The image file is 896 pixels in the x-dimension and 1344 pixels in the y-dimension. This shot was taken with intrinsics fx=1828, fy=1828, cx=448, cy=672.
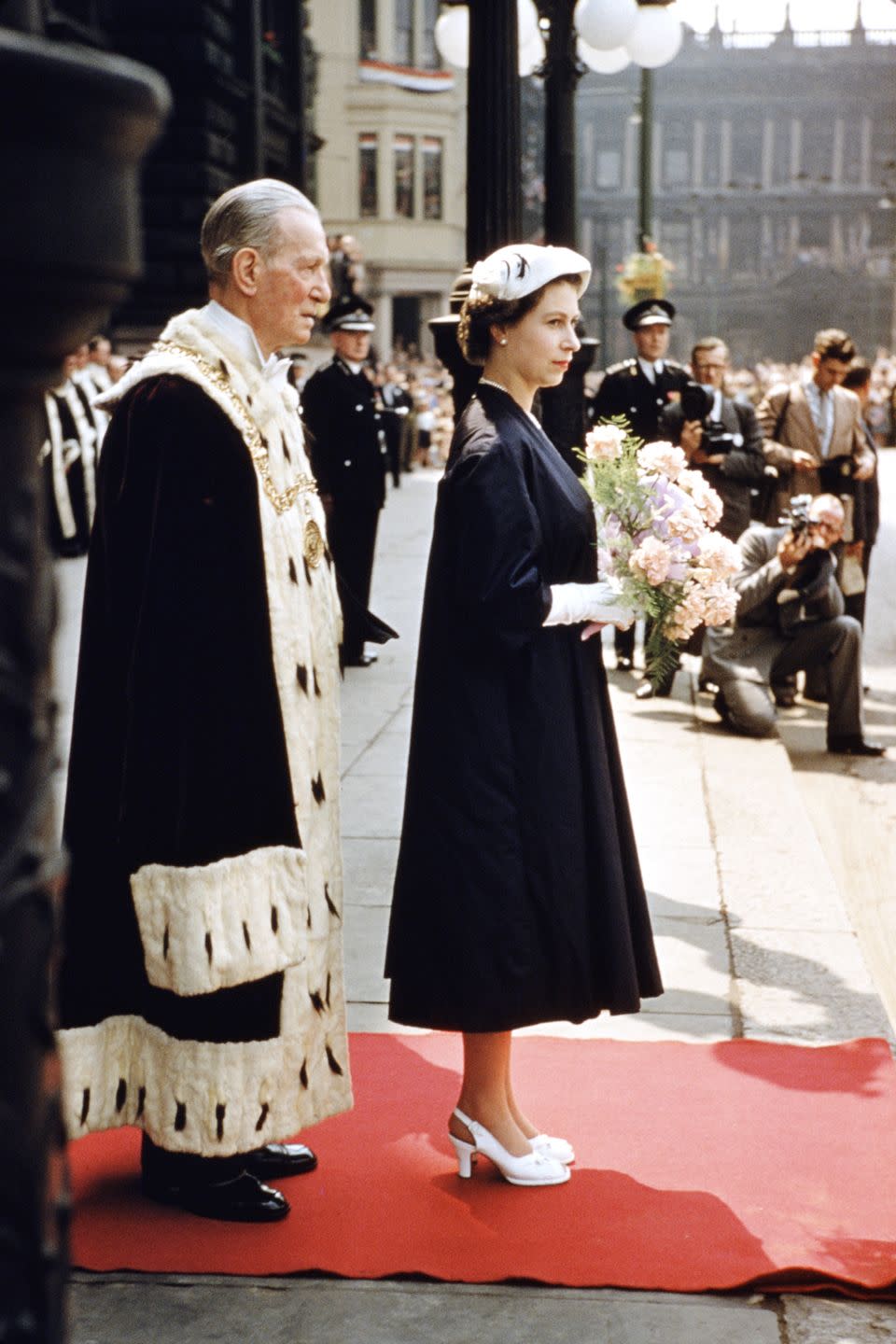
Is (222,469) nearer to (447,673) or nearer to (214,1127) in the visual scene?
(447,673)

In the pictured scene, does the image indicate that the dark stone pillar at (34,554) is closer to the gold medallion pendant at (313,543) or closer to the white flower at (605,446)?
the gold medallion pendant at (313,543)

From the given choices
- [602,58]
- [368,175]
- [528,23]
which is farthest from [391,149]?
[528,23]

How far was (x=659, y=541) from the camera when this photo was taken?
3.46 meters

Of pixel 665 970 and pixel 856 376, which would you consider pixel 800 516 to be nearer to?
pixel 856 376

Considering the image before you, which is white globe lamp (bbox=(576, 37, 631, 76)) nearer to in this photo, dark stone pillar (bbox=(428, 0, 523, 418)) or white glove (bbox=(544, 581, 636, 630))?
dark stone pillar (bbox=(428, 0, 523, 418))

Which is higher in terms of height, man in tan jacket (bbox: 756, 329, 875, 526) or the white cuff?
man in tan jacket (bbox: 756, 329, 875, 526)

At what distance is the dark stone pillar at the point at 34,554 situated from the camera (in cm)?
111

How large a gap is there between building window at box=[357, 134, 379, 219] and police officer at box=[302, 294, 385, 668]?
40.2 meters

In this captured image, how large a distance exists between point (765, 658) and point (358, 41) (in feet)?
138

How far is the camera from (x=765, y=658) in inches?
344

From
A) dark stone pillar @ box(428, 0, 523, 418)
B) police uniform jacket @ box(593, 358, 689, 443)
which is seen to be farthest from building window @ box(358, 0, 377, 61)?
dark stone pillar @ box(428, 0, 523, 418)

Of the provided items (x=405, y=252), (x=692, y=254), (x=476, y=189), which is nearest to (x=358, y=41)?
(x=405, y=252)

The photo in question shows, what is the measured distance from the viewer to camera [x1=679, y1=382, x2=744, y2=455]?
9.52 meters

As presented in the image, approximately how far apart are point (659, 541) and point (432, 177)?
Result: 157 ft
